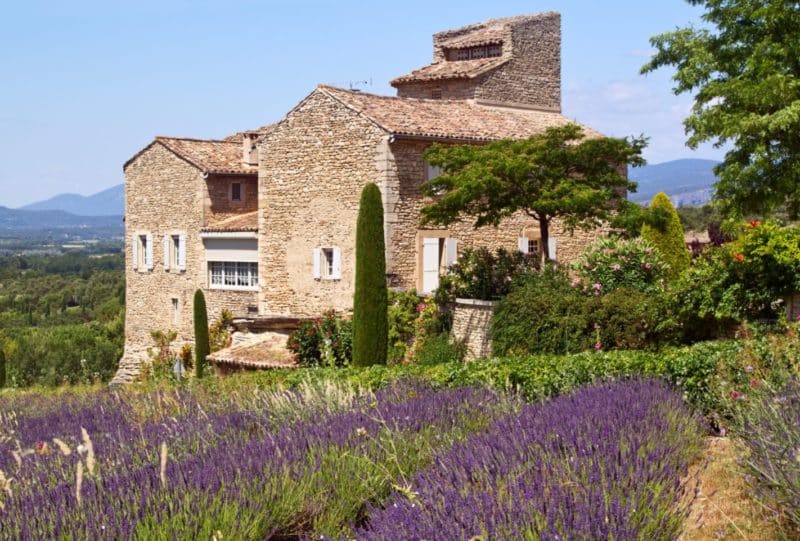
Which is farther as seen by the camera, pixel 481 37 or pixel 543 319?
pixel 481 37

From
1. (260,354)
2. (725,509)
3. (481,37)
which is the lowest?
(260,354)

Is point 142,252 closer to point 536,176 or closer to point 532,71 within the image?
point 532,71

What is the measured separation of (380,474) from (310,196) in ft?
58.0

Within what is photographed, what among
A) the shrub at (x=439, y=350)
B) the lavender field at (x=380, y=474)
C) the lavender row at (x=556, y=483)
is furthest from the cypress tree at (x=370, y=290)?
the lavender row at (x=556, y=483)

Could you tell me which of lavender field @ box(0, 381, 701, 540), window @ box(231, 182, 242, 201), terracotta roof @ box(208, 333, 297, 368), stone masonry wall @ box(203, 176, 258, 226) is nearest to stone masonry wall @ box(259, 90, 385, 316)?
terracotta roof @ box(208, 333, 297, 368)

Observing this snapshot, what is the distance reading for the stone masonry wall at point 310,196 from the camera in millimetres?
22406

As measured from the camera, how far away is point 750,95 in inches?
771

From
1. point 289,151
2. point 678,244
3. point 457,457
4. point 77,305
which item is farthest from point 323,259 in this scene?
point 77,305

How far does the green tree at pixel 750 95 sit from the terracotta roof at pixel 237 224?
11905 mm

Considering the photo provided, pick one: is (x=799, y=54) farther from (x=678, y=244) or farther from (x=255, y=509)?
(x=255, y=509)

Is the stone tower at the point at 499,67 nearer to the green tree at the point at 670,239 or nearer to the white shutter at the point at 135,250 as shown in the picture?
the green tree at the point at 670,239

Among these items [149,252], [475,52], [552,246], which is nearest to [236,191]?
[149,252]

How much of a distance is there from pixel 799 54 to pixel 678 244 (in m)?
4.94

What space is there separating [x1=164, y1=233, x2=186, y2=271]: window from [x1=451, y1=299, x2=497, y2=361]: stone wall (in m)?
13.1
